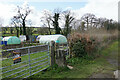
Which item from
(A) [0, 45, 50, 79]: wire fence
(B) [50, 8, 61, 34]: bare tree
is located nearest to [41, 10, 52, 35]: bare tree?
(B) [50, 8, 61, 34]: bare tree

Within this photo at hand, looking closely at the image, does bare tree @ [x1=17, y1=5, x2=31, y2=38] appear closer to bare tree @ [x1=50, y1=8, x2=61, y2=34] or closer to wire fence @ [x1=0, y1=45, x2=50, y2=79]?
bare tree @ [x1=50, y1=8, x2=61, y2=34]

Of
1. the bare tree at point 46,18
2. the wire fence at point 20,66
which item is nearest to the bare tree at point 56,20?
the bare tree at point 46,18

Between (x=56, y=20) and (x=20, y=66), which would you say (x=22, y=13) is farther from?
(x=20, y=66)

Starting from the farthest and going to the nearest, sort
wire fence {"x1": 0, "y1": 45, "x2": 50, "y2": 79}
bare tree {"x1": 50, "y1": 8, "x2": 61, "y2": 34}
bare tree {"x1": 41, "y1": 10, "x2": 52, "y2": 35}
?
bare tree {"x1": 41, "y1": 10, "x2": 52, "y2": 35}, bare tree {"x1": 50, "y1": 8, "x2": 61, "y2": 34}, wire fence {"x1": 0, "y1": 45, "x2": 50, "y2": 79}

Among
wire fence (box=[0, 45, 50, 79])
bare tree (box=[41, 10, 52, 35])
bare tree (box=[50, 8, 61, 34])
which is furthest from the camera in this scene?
bare tree (box=[41, 10, 52, 35])

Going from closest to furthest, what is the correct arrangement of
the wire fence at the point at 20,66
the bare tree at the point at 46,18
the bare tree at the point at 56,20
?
1. the wire fence at the point at 20,66
2. the bare tree at the point at 56,20
3. the bare tree at the point at 46,18

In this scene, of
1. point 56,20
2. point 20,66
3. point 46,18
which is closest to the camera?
point 20,66

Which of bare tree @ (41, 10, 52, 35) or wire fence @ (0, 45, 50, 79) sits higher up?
bare tree @ (41, 10, 52, 35)

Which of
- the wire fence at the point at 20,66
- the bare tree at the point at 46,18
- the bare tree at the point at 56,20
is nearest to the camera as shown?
the wire fence at the point at 20,66

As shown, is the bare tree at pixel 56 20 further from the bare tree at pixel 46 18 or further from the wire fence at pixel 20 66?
the wire fence at pixel 20 66

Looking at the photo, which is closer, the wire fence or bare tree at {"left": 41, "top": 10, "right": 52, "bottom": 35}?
the wire fence

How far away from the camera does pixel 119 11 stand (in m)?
1.91

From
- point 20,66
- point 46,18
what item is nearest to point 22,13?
point 46,18

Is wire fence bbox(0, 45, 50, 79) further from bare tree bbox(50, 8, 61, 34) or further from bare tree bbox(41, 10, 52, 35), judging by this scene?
bare tree bbox(41, 10, 52, 35)
